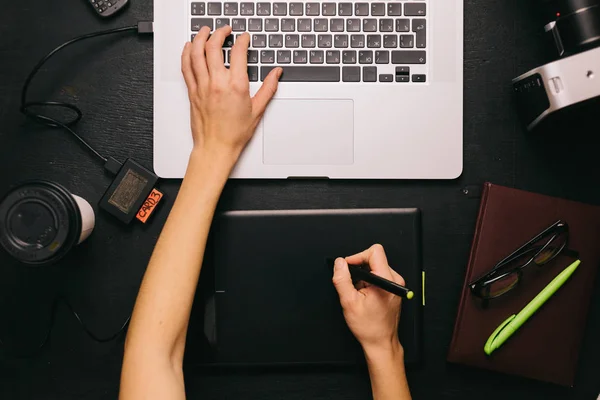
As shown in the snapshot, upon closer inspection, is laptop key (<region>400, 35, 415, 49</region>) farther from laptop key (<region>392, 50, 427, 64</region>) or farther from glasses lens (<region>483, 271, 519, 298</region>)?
glasses lens (<region>483, 271, 519, 298</region>)

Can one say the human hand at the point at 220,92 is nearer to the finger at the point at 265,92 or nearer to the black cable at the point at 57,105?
the finger at the point at 265,92

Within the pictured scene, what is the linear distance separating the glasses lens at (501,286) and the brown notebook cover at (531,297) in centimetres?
1

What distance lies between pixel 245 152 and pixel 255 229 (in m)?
0.12

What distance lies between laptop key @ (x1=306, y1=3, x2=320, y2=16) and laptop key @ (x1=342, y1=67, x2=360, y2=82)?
10 cm

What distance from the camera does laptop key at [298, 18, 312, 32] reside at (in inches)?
32.1

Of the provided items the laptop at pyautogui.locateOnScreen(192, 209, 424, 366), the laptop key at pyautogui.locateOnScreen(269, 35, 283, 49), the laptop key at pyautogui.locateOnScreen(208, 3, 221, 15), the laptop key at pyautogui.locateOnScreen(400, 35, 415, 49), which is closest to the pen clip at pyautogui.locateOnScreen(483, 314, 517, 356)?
the laptop at pyautogui.locateOnScreen(192, 209, 424, 366)

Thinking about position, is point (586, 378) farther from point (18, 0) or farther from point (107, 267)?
point (18, 0)

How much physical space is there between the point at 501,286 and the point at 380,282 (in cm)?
24

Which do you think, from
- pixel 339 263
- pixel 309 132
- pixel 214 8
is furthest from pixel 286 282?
pixel 214 8

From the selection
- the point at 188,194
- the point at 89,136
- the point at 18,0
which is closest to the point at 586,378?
the point at 188,194

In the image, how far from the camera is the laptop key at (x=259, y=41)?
81 cm

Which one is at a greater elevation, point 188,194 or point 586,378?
point 188,194

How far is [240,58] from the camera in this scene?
2.62 ft

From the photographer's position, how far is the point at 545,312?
836 millimetres
